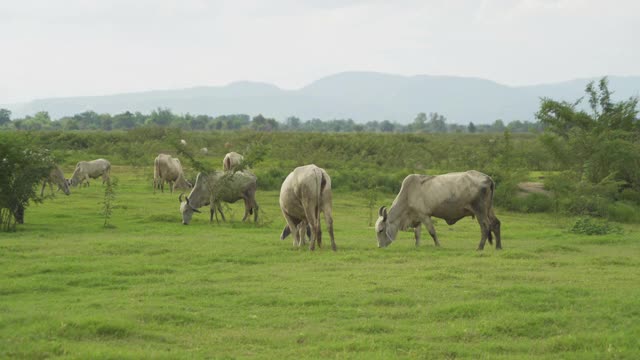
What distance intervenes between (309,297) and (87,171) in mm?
28321

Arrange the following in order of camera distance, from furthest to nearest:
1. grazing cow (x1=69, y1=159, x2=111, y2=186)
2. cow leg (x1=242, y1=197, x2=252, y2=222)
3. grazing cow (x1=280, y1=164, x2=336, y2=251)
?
grazing cow (x1=69, y1=159, x2=111, y2=186), cow leg (x1=242, y1=197, x2=252, y2=222), grazing cow (x1=280, y1=164, x2=336, y2=251)

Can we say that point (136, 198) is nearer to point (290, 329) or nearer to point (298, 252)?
point (298, 252)

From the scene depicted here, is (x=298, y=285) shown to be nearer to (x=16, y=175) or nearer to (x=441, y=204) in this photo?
(x=441, y=204)

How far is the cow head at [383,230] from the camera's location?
19469mm

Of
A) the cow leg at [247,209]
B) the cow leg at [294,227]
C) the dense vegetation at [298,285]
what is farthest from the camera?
the cow leg at [247,209]

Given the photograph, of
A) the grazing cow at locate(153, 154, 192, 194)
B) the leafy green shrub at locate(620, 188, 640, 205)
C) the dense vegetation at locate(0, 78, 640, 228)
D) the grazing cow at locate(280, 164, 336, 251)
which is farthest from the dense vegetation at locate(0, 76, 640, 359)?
the grazing cow at locate(153, 154, 192, 194)

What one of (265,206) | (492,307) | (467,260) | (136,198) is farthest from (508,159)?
(492,307)

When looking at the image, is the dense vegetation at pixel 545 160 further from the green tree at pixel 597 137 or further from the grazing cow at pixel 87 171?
the grazing cow at pixel 87 171

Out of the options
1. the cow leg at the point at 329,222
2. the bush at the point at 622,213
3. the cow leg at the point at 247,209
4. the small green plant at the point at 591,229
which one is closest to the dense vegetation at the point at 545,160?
the bush at the point at 622,213

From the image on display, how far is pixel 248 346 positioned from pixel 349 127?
179 meters

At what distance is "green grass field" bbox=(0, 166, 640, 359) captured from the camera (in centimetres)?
999

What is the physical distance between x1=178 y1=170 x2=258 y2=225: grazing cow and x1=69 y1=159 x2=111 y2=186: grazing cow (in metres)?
14.5

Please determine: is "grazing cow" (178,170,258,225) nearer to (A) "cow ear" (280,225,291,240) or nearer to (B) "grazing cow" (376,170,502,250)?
(A) "cow ear" (280,225,291,240)

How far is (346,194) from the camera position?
36.9 m
